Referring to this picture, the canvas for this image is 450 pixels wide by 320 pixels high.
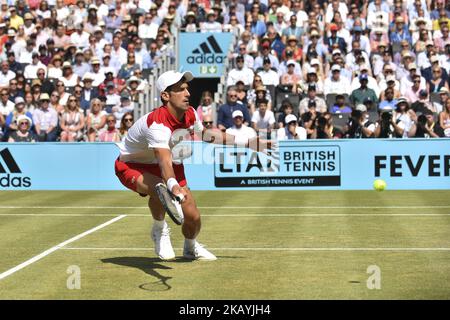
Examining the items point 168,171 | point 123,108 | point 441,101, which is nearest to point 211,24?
point 123,108

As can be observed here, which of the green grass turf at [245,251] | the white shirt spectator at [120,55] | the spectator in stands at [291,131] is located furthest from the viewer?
the white shirt spectator at [120,55]

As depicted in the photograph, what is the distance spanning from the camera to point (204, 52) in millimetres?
28359

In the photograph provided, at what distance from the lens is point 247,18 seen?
96.0 ft

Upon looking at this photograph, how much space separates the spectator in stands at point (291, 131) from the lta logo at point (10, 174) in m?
6.01

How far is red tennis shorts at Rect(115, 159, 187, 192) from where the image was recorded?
11.6m

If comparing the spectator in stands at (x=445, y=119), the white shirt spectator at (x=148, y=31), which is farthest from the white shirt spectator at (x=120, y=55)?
the spectator in stands at (x=445, y=119)

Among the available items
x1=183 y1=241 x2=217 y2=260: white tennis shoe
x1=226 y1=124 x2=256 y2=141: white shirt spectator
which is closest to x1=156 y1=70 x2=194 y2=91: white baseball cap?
x1=183 y1=241 x2=217 y2=260: white tennis shoe

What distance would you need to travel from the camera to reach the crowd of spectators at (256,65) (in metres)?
24.5

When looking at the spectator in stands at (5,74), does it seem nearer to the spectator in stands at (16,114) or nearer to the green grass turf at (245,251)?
the spectator in stands at (16,114)

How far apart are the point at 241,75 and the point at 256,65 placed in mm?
904

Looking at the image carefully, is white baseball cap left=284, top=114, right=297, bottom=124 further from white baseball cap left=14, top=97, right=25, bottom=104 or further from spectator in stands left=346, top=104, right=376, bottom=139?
white baseball cap left=14, top=97, right=25, bottom=104

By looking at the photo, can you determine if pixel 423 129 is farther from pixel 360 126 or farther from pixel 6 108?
pixel 6 108
